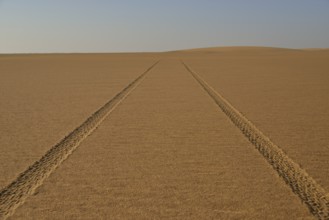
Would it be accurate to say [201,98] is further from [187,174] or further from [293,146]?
[187,174]

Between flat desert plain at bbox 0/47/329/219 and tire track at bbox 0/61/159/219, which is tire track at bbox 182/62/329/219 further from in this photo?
tire track at bbox 0/61/159/219

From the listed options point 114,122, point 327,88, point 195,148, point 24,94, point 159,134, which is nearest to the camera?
point 195,148

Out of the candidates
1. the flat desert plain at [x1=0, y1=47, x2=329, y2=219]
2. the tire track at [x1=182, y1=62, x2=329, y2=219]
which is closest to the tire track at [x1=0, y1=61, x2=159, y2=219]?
the flat desert plain at [x1=0, y1=47, x2=329, y2=219]

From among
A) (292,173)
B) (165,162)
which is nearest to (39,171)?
(165,162)

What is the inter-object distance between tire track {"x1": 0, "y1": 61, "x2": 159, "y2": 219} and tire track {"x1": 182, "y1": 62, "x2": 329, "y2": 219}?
8.50ft

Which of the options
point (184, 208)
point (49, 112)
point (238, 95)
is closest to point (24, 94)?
point (49, 112)

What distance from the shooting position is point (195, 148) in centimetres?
586

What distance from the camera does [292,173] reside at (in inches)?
184

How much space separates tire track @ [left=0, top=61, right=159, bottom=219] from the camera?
3939 mm

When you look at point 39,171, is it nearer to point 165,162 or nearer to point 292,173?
point 165,162

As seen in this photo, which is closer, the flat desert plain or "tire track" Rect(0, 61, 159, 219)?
the flat desert plain

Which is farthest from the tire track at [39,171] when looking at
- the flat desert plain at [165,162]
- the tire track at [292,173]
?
the tire track at [292,173]

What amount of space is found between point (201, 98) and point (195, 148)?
5.94 metres

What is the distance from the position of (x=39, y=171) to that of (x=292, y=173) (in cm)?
286
